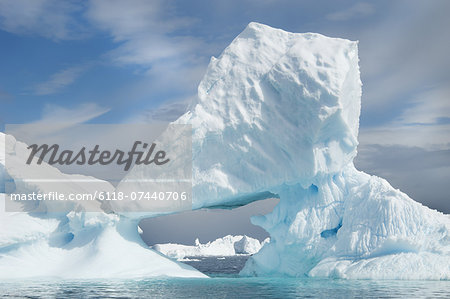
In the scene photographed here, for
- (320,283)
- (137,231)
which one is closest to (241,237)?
(137,231)

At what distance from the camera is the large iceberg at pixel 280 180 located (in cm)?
1641

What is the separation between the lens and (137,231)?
1942cm

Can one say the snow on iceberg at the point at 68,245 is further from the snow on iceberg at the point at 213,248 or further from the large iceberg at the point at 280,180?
the snow on iceberg at the point at 213,248

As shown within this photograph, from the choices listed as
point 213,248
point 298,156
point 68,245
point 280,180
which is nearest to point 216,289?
point 280,180

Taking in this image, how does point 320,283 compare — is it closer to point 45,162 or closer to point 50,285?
point 50,285

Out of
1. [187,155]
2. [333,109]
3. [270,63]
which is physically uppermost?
[270,63]

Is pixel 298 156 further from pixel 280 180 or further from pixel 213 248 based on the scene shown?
pixel 213 248

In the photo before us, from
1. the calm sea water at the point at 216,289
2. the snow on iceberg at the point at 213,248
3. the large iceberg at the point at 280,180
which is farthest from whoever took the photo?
the snow on iceberg at the point at 213,248

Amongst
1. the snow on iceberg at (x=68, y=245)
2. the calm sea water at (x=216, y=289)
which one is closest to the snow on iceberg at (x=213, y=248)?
the snow on iceberg at (x=68, y=245)

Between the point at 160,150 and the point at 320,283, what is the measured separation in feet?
23.3

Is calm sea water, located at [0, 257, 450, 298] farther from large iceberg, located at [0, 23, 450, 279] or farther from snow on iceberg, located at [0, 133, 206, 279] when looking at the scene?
large iceberg, located at [0, 23, 450, 279]

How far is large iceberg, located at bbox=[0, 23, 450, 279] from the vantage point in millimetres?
16406

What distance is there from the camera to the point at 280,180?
1733 centimetres

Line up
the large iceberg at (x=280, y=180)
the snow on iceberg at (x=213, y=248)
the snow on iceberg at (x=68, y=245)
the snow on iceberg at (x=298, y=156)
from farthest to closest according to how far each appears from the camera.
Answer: the snow on iceberg at (x=213, y=248) → the snow on iceberg at (x=68, y=245) → the large iceberg at (x=280, y=180) → the snow on iceberg at (x=298, y=156)
